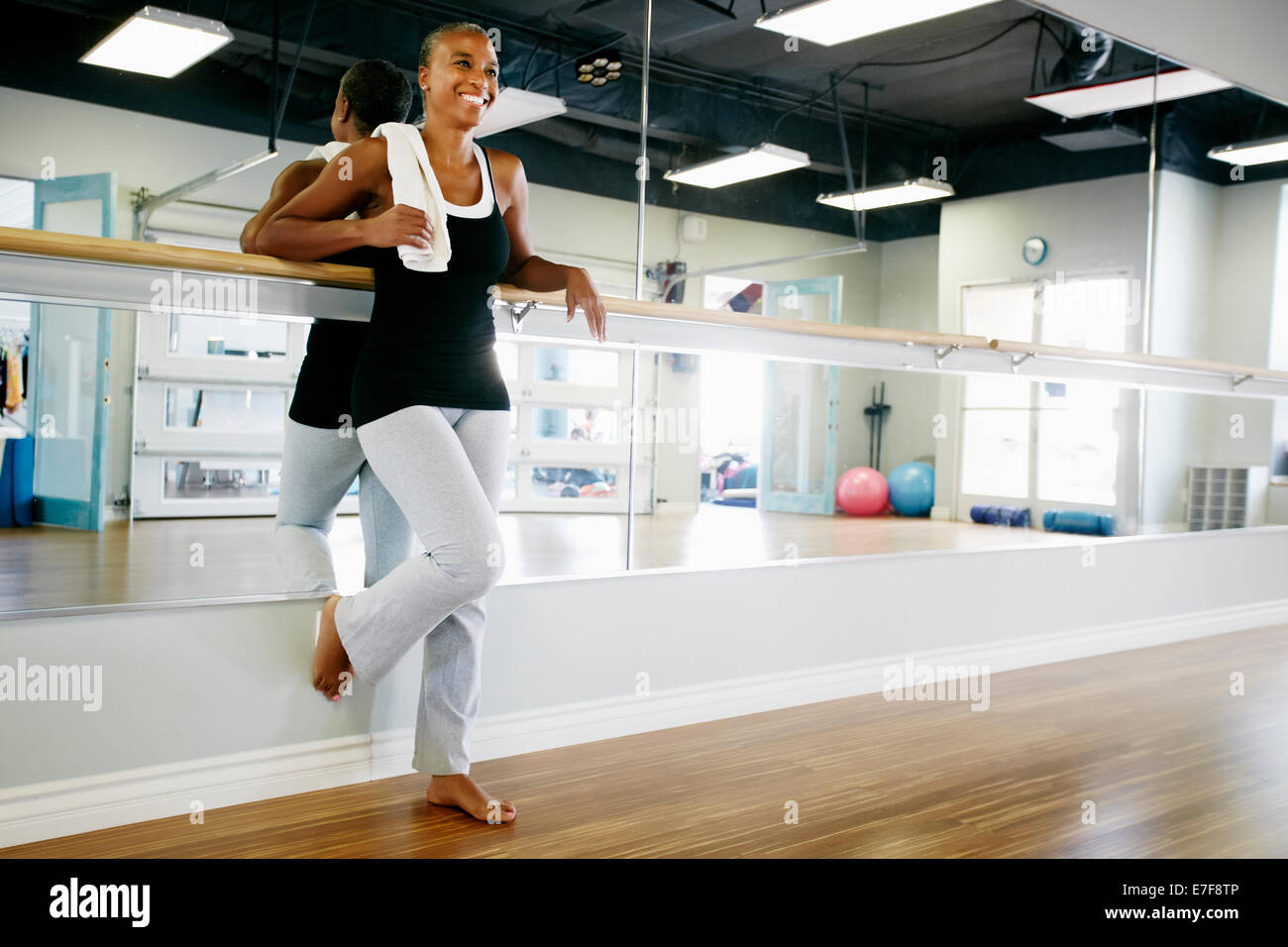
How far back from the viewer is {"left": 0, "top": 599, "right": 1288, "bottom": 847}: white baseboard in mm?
1788

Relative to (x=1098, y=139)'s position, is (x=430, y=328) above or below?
below

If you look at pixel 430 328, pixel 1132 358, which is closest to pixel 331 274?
pixel 430 328

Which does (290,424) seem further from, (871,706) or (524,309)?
(871,706)

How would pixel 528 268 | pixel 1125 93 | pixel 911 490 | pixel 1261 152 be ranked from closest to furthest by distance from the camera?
pixel 528 268 < pixel 911 490 < pixel 1125 93 < pixel 1261 152

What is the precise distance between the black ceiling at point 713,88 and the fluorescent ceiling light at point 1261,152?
45mm

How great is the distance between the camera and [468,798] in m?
1.94

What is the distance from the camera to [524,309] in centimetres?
221

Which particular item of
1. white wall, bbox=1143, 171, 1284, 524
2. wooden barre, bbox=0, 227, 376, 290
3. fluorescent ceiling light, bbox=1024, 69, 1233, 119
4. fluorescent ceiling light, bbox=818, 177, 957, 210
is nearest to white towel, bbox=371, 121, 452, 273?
wooden barre, bbox=0, 227, 376, 290

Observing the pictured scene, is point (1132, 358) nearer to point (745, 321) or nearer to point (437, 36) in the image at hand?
point (745, 321)

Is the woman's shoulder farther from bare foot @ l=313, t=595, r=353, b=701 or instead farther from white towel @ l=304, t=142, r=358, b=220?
bare foot @ l=313, t=595, r=353, b=701

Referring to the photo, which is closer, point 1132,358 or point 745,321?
point 745,321

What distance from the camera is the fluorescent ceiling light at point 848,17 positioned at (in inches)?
123

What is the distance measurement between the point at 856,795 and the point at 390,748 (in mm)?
931

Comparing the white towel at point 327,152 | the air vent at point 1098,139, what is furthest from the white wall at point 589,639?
the air vent at point 1098,139
